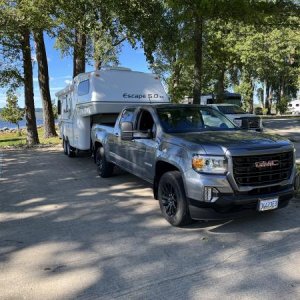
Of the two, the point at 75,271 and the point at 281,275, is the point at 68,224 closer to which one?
the point at 75,271

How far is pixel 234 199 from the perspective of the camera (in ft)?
17.1

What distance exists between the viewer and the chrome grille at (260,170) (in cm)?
527

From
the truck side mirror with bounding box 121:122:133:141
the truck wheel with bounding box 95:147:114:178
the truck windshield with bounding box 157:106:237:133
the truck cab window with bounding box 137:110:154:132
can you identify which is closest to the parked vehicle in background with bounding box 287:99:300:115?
the truck wheel with bounding box 95:147:114:178

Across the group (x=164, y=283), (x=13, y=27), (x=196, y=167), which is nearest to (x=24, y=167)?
(x=13, y=27)

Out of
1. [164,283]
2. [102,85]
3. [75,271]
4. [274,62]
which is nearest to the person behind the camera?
[164,283]

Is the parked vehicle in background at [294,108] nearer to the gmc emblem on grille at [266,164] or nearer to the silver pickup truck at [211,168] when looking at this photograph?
the silver pickup truck at [211,168]

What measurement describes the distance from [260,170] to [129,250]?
2.07 m

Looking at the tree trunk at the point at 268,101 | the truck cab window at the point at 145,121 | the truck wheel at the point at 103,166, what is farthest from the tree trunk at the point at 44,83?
the tree trunk at the point at 268,101

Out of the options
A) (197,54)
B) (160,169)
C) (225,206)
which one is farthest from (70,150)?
(225,206)

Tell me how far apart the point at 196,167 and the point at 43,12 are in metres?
10.3

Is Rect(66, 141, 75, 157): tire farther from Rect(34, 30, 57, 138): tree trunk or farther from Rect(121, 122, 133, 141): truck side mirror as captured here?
Rect(34, 30, 57, 138): tree trunk

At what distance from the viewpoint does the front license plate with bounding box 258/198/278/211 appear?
5340 mm

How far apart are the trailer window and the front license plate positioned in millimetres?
6967

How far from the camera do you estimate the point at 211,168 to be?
5293mm
